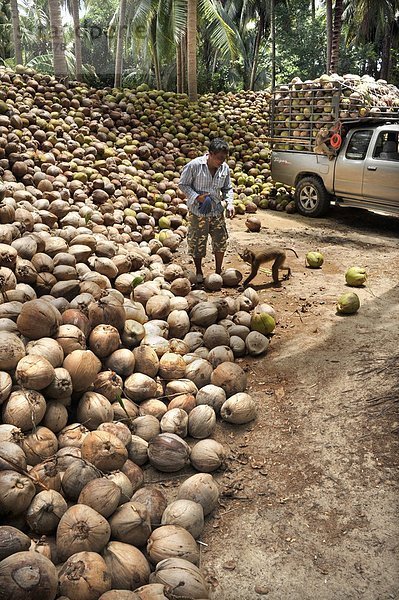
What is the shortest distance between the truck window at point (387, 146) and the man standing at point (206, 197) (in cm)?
419

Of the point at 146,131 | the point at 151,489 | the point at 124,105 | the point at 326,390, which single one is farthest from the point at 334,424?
the point at 124,105

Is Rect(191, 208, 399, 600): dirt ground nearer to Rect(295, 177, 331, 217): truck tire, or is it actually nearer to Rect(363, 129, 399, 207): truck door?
Rect(363, 129, 399, 207): truck door

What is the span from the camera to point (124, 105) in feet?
41.3

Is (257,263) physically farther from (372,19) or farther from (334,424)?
(372,19)

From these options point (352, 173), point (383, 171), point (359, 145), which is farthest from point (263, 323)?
point (359, 145)

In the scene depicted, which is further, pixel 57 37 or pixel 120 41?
pixel 120 41

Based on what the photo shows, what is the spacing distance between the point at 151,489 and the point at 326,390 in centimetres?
192

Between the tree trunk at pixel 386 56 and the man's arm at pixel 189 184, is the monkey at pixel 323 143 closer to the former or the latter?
the man's arm at pixel 189 184

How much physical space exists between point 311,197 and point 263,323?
20.9ft

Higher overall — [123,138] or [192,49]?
[192,49]

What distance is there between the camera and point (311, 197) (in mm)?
11062

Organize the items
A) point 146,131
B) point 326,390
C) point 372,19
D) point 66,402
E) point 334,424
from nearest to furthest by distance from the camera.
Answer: point 66,402
point 334,424
point 326,390
point 146,131
point 372,19

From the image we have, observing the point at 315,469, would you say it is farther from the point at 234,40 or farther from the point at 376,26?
the point at 376,26

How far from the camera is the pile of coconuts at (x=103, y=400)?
2.63 meters
